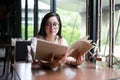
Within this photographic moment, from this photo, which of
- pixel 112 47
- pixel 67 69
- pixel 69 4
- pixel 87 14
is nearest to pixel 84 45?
pixel 67 69

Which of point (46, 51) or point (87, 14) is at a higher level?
point (87, 14)

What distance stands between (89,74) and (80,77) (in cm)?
12

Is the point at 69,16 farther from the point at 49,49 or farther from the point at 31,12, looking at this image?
the point at 49,49

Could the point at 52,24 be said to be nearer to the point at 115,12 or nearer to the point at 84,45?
the point at 84,45

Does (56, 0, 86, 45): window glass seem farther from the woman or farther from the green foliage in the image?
the woman

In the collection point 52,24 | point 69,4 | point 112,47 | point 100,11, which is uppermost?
point 69,4

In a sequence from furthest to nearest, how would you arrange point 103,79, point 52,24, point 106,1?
point 106,1 → point 52,24 → point 103,79

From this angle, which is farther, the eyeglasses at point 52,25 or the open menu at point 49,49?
the eyeglasses at point 52,25

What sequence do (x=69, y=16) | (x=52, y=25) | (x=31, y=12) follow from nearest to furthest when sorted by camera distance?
(x=52, y=25), (x=69, y=16), (x=31, y=12)

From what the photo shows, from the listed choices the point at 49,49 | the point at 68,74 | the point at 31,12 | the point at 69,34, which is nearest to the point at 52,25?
the point at 49,49

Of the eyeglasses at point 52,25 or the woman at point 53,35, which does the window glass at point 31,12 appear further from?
the eyeglasses at point 52,25

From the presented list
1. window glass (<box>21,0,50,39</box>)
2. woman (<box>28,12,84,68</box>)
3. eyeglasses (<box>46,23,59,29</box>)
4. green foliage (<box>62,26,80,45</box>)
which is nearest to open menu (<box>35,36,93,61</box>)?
woman (<box>28,12,84,68</box>)

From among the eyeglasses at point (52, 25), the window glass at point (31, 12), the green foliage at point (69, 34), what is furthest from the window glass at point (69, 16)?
the eyeglasses at point (52, 25)

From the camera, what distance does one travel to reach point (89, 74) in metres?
1.59
